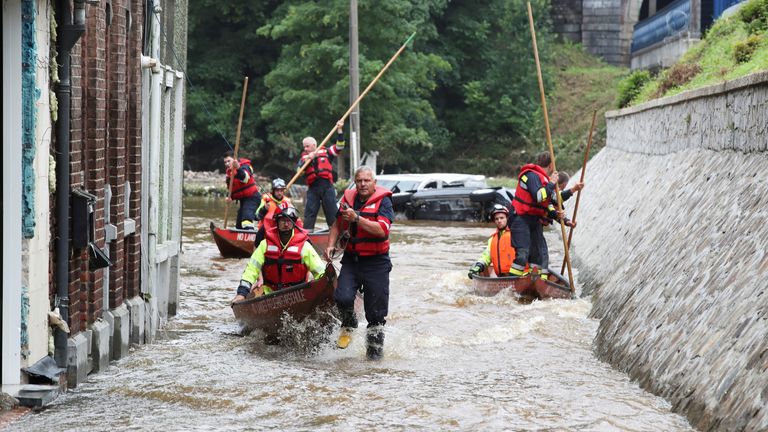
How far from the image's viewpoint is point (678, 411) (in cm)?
875

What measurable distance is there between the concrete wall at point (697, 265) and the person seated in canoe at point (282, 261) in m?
3.00

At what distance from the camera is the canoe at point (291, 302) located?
11805 millimetres

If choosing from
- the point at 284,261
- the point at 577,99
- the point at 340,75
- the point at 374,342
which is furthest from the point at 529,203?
the point at 577,99

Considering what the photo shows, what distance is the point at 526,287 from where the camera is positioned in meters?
15.0

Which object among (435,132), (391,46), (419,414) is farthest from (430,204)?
(419,414)

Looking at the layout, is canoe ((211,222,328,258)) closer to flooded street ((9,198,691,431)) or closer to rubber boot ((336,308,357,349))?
flooded street ((9,198,691,431))

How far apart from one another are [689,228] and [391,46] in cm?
3012

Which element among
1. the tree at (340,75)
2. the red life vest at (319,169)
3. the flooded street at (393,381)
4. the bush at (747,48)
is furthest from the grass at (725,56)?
the tree at (340,75)

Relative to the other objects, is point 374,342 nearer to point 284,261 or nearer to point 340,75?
point 284,261

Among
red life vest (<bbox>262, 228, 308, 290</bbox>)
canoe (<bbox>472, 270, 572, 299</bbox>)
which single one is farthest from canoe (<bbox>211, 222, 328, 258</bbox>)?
red life vest (<bbox>262, 228, 308, 290</bbox>)

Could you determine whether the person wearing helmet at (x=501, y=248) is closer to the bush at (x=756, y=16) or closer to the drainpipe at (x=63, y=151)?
the bush at (x=756, y=16)

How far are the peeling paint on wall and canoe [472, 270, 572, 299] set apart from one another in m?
7.29

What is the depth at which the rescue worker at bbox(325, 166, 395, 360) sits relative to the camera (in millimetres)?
11570

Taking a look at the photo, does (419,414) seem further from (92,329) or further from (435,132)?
(435,132)
